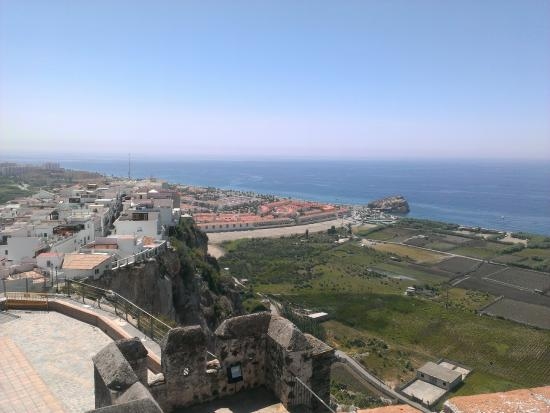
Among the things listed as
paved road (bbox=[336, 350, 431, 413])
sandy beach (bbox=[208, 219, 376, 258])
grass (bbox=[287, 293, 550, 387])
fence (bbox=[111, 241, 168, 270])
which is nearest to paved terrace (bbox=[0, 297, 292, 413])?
fence (bbox=[111, 241, 168, 270])

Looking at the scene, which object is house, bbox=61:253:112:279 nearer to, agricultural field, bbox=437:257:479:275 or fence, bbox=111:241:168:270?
fence, bbox=111:241:168:270

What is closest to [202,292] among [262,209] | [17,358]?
[17,358]

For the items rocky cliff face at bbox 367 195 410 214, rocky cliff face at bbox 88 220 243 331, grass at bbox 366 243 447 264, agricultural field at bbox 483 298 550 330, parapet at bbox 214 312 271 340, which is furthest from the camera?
rocky cliff face at bbox 367 195 410 214

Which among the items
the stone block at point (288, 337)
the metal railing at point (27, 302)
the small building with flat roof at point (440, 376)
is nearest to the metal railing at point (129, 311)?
the metal railing at point (27, 302)

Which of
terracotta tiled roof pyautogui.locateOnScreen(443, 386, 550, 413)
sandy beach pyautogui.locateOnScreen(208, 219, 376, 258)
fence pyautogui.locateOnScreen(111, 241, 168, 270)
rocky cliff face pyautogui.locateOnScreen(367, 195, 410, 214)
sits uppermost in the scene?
terracotta tiled roof pyautogui.locateOnScreen(443, 386, 550, 413)

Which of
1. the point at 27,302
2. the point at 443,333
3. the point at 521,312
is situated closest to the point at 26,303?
the point at 27,302

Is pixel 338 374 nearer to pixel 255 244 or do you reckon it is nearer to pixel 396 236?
pixel 255 244

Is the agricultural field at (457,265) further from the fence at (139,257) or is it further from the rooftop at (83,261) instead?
the rooftop at (83,261)
